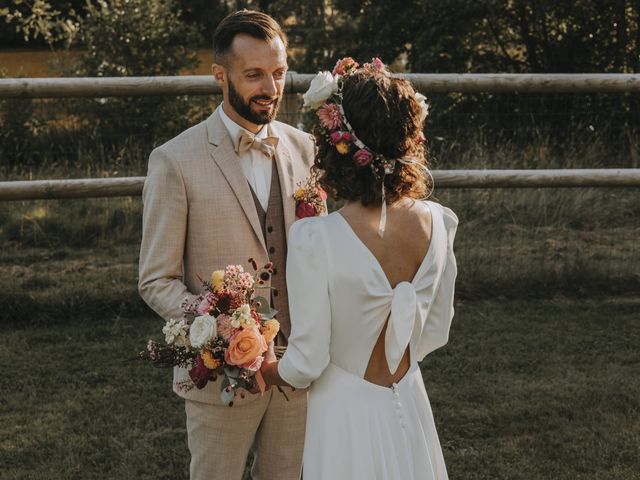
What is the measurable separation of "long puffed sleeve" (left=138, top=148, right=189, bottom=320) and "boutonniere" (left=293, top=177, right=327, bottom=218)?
1.29ft

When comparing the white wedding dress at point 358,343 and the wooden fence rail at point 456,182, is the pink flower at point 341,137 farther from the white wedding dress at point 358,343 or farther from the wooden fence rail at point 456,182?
the wooden fence rail at point 456,182

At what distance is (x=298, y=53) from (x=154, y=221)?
591 inches

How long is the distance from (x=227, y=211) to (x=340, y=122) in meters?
0.65


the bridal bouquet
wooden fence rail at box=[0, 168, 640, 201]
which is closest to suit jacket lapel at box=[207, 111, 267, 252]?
the bridal bouquet

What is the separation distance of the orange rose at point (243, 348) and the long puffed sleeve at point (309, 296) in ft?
0.36

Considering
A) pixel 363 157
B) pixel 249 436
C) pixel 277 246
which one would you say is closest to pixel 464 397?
pixel 249 436

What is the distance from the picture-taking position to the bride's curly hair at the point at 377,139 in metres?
2.52

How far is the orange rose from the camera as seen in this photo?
102 inches

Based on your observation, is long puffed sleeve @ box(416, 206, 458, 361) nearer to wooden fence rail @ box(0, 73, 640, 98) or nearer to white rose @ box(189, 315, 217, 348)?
white rose @ box(189, 315, 217, 348)

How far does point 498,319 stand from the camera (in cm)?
646

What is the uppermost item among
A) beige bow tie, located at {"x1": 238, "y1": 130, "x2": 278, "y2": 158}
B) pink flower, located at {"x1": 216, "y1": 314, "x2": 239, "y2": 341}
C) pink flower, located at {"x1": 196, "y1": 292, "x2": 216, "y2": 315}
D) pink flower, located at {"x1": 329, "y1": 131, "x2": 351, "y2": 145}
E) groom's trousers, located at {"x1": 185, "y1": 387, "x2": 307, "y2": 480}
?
pink flower, located at {"x1": 329, "y1": 131, "x2": 351, "y2": 145}

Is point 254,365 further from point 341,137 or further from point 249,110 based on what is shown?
point 249,110

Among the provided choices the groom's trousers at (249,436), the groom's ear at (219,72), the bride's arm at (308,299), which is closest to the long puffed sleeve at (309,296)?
the bride's arm at (308,299)

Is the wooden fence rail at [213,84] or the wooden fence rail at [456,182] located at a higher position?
the wooden fence rail at [213,84]
